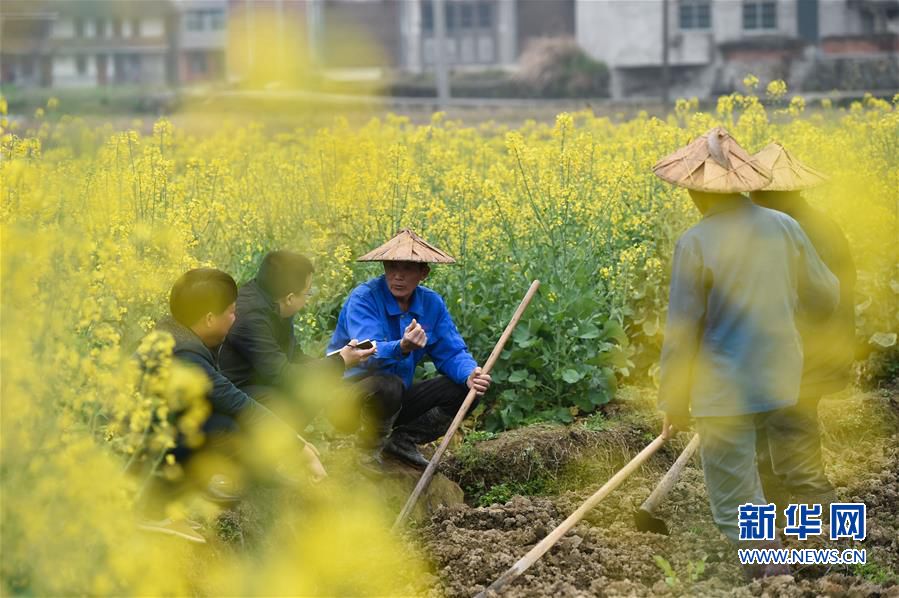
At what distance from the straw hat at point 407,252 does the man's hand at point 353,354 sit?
428mm

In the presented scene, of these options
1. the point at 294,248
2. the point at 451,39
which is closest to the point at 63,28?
the point at 451,39

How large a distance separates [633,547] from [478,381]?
109cm

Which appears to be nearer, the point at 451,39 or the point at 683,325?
the point at 683,325

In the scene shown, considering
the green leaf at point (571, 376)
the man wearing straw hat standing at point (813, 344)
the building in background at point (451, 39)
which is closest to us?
the man wearing straw hat standing at point (813, 344)

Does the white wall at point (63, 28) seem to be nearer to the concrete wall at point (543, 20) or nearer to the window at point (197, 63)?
the window at point (197, 63)

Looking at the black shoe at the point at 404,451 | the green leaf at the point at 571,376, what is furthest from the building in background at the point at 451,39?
the black shoe at the point at 404,451

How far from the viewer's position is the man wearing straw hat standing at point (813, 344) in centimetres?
608

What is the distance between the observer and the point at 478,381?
6.57 meters

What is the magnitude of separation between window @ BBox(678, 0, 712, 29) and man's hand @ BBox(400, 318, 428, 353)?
1413 inches

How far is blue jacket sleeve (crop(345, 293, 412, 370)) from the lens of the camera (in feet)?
21.2

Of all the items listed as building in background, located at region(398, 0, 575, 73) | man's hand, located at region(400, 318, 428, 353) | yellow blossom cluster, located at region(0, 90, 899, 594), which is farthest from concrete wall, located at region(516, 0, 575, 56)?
man's hand, located at region(400, 318, 428, 353)

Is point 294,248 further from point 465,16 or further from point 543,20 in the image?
point 465,16

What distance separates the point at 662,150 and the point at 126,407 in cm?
701

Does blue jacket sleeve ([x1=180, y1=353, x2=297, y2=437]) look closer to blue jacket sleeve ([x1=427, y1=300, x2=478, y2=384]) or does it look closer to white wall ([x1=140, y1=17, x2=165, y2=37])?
blue jacket sleeve ([x1=427, y1=300, x2=478, y2=384])
